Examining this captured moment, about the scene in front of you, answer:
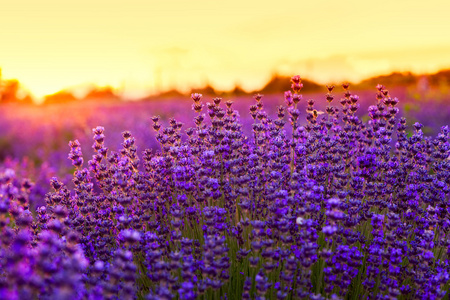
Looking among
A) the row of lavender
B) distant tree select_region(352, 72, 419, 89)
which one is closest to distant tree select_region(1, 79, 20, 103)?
distant tree select_region(352, 72, 419, 89)

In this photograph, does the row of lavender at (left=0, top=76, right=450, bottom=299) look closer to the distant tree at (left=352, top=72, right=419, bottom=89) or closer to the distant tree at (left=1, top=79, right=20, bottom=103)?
the distant tree at (left=352, top=72, right=419, bottom=89)

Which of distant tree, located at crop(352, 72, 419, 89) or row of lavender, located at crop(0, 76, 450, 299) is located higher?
distant tree, located at crop(352, 72, 419, 89)

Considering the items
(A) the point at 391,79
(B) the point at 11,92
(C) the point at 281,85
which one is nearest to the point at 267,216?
(C) the point at 281,85

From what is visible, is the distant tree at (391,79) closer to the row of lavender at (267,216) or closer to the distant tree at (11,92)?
the row of lavender at (267,216)

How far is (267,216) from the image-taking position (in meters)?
3.34

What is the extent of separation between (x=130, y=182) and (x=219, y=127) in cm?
100

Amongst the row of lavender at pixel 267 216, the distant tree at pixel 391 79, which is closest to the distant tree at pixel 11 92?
the distant tree at pixel 391 79

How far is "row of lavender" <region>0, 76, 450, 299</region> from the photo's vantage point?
270 cm

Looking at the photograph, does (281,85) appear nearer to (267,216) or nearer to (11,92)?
(267,216)

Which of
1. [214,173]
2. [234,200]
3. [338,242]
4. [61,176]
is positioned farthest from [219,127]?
[61,176]

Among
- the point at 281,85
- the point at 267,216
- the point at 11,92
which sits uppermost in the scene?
the point at 11,92

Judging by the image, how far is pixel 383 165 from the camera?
3.53 m

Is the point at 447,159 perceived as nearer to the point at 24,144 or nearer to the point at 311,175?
the point at 311,175

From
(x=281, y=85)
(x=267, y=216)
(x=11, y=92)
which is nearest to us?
(x=267, y=216)
